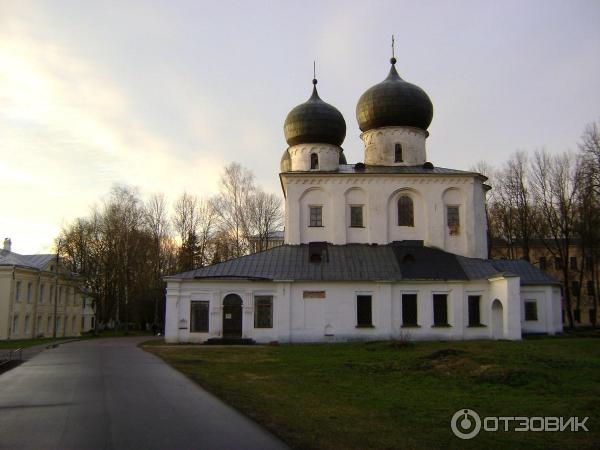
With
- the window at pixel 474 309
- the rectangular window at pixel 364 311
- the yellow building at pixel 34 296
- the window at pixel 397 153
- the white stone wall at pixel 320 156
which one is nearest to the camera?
the rectangular window at pixel 364 311

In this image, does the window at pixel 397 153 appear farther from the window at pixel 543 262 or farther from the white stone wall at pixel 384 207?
the window at pixel 543 262

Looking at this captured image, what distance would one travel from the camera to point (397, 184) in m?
32.8

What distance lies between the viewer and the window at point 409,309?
95.5ft

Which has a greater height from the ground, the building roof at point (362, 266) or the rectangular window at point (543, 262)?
the rectangular window at point (543, 262)

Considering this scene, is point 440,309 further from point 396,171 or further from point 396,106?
point 396,106

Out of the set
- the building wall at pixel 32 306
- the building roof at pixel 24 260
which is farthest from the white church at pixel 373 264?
the building roof at pixel 24 260

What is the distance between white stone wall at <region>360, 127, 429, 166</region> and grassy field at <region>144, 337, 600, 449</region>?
1666cm

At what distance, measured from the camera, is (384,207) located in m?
32.5

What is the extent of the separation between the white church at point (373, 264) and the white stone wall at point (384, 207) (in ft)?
0.19

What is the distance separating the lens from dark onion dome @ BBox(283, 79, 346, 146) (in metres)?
34.7

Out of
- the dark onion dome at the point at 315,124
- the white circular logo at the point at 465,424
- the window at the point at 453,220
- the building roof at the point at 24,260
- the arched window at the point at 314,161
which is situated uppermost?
the dark onion dome at the point at 315,124

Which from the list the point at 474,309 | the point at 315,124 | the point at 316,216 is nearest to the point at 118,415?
the point at 474,309

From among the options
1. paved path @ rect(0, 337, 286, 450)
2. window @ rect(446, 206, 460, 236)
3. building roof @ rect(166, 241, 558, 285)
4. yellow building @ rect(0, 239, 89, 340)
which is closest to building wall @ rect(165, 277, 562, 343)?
building roof @ rect(166, 241, 558, 285)

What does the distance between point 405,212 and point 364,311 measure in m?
6.96
